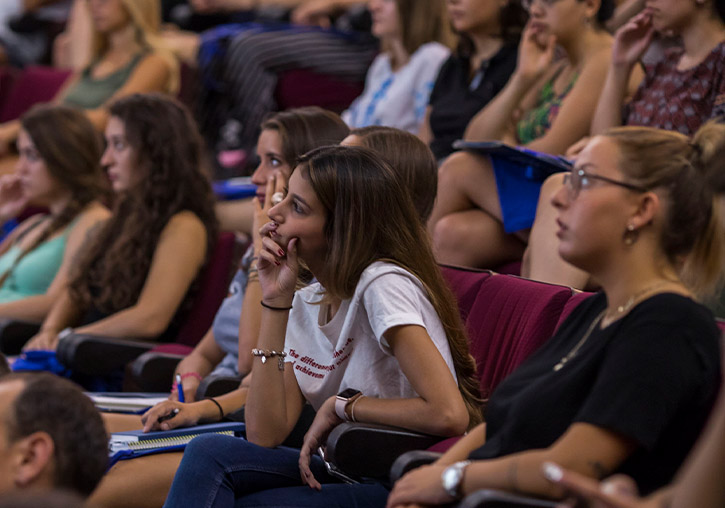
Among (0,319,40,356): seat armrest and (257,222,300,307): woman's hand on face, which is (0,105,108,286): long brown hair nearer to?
(0,319,40,356): seat armrest

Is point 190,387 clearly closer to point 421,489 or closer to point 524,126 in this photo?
point 421,489

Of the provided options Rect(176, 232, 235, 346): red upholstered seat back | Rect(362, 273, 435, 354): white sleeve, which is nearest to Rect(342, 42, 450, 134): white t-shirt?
→ Rect(176, 232, 235, 346): red upholstered seat back

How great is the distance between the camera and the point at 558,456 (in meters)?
1.33

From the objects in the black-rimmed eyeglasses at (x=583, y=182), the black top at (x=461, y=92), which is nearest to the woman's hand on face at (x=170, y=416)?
the black-rimmed eyeglasses at (x=583, y=182)

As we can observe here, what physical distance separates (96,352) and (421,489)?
1.72m

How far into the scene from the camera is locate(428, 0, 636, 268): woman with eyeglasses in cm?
277

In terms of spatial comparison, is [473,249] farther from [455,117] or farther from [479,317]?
[455,117]

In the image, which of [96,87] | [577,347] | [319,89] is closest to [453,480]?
[577,347]

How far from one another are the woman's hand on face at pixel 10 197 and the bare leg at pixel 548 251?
235cm

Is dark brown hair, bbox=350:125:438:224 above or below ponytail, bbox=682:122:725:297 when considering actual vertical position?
below

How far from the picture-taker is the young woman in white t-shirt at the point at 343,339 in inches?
69.3

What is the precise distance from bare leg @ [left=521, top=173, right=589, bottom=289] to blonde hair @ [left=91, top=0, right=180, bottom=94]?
2.93 m

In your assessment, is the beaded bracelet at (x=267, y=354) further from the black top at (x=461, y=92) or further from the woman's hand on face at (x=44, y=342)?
the black top at (x=461, y=92)

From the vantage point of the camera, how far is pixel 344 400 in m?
1.81
